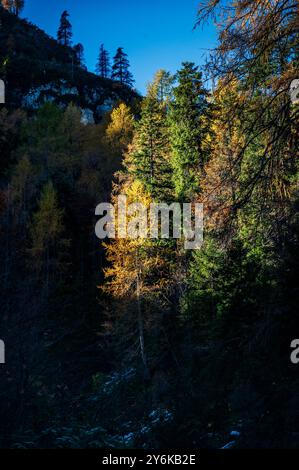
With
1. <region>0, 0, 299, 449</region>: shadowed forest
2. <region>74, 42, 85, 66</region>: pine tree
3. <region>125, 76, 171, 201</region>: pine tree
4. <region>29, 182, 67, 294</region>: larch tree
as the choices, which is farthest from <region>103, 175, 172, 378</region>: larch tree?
<region>74, 42, 85, 66</region>: pine tree

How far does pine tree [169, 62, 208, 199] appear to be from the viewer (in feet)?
74.7

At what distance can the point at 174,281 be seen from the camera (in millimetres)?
21609

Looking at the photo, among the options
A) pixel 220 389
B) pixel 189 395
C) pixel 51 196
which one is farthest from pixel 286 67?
pixel 51 196

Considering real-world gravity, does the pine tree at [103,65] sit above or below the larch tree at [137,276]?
above

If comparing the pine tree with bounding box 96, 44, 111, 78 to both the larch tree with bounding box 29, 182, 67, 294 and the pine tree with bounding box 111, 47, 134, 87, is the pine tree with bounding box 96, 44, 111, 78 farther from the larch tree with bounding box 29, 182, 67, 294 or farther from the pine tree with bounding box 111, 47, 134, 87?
the larch tree with bounding box 29, 182, 67, 294

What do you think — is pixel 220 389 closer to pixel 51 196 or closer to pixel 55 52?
pixel 51 196

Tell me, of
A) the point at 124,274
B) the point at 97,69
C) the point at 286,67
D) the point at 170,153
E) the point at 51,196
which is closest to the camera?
the point at 286,67

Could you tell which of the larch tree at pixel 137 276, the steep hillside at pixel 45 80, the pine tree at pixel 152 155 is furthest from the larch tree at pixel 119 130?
the steep hillside at pixel 45 80

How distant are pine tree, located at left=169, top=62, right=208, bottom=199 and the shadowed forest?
0.28ft

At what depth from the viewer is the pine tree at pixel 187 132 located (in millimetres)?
22766

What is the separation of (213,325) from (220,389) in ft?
10.8

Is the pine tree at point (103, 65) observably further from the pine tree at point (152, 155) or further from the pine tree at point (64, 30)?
the pine tree at point (152, 155)

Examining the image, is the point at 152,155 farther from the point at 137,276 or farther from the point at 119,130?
the point at 119,130

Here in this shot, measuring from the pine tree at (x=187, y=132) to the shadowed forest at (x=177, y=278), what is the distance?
0.09m
